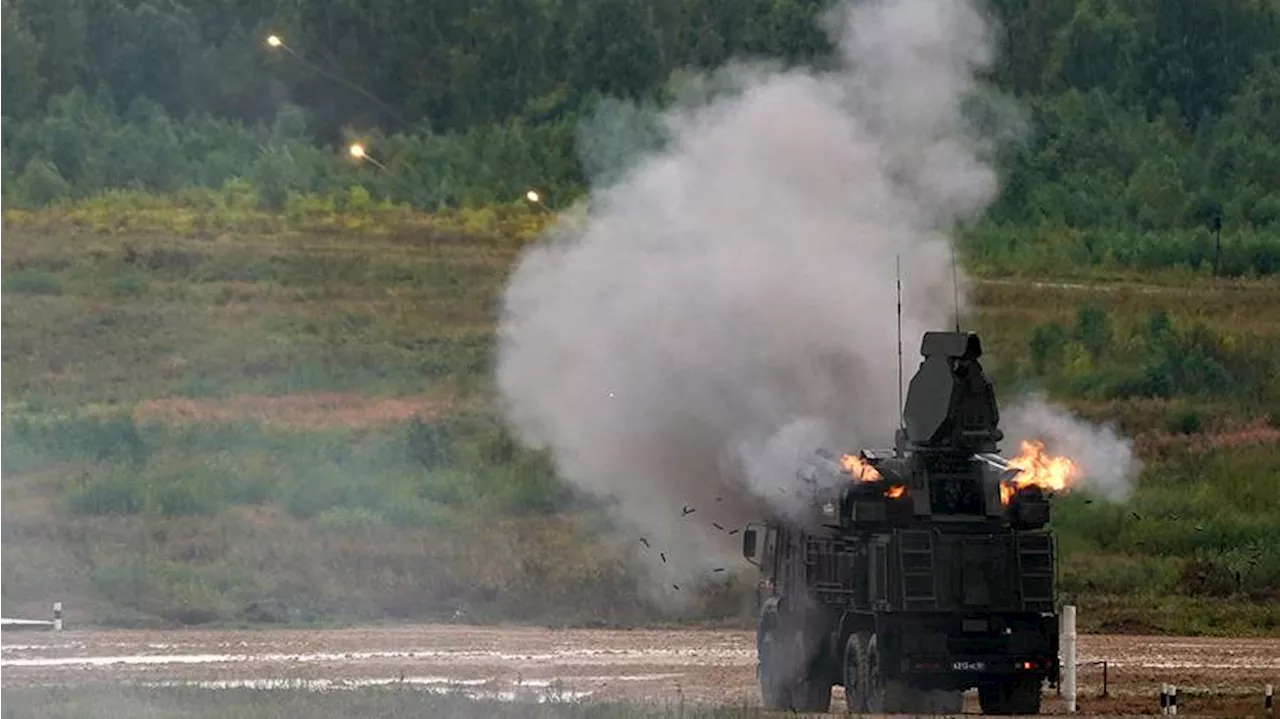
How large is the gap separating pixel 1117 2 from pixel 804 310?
33.7m

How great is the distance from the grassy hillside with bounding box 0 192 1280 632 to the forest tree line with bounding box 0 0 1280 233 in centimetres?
169

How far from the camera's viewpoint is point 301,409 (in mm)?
54438

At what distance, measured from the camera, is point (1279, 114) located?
6694 centimetres

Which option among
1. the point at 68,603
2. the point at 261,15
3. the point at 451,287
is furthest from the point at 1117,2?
the point at 68,603

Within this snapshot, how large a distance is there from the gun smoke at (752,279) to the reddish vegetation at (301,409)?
62.1 feet

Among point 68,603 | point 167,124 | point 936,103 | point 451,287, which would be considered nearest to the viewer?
point 936,103

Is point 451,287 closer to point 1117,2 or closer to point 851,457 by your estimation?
point 1117,2

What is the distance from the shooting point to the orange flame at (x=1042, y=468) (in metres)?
27.7

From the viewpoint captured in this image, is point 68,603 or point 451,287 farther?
point 451,287

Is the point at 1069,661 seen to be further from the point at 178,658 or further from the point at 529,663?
the point at 178,658

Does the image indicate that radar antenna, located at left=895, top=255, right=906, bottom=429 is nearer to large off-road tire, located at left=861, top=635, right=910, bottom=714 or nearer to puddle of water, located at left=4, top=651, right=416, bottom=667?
large off-road tire, located at left=861, top=635, right=910, bottom=714

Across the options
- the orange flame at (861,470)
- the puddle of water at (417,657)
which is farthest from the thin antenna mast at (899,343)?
the puddle of water at (417,657)

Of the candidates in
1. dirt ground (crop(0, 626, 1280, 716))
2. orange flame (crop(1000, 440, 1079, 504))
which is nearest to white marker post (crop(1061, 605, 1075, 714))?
dirt ground (crop(0, 626, 1280, 716))

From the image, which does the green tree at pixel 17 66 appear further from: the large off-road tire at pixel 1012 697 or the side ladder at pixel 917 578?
the side ladder at pixel 917 578
